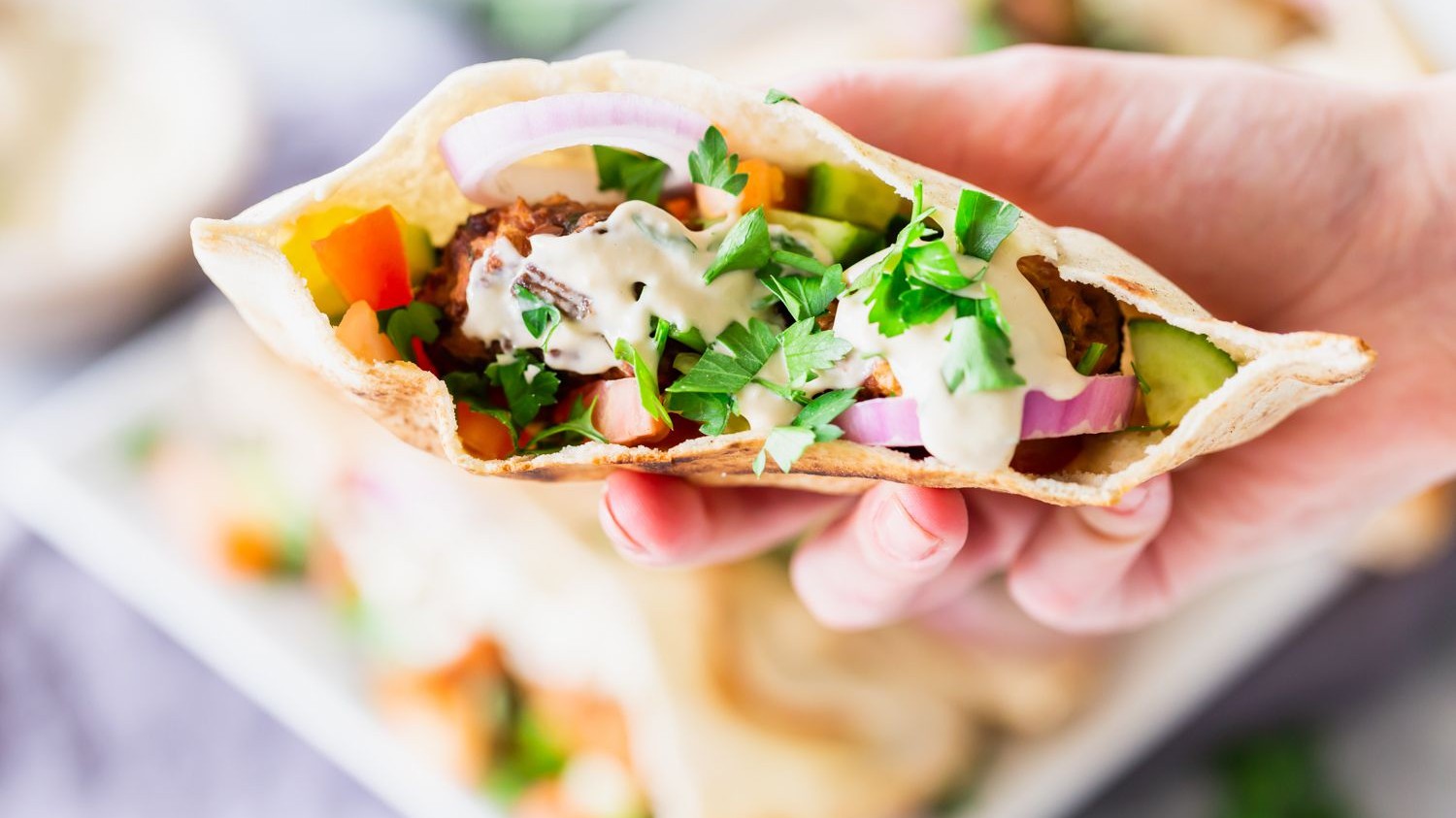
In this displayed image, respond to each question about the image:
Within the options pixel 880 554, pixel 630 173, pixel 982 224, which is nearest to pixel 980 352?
pixel 982 224

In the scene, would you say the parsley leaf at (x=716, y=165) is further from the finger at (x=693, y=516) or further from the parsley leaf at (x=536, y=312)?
the finger at (x=693, y=516)

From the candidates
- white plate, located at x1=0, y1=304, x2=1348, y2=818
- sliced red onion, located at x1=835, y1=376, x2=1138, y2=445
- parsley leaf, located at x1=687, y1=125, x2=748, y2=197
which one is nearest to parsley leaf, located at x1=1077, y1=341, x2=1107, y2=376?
sliced red onion, located at x1=835, y1=376, x2=1138, y2=445

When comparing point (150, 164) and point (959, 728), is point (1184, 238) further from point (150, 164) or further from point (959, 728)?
point (150, 164)

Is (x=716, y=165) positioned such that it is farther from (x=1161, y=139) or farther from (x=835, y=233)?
(x=1161, y=139)

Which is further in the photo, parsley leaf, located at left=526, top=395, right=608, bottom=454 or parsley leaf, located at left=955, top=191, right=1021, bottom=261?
parsley leaf, located at left=526, top=395, right=608, bottom=454

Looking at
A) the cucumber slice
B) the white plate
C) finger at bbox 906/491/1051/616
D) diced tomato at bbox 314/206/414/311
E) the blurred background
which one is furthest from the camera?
the blurred background

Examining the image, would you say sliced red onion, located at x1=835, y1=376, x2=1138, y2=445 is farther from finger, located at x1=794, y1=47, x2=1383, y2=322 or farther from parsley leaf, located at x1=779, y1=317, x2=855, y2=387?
finger, located at x1=794, y1=47, x2=1383, y2=322

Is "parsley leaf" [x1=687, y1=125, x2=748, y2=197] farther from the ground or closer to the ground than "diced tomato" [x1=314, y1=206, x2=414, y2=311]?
farther from the ground

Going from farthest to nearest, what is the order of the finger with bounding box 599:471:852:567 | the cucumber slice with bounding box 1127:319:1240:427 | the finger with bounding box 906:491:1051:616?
the finger with bounding box 906:491:1051:616
the finger with bounding box 599:471:852:567
the cucumber slice with bounding box 1127:319:1240:427

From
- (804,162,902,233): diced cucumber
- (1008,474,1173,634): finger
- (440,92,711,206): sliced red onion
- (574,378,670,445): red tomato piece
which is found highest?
(440,92,711,206): sliced red onion
